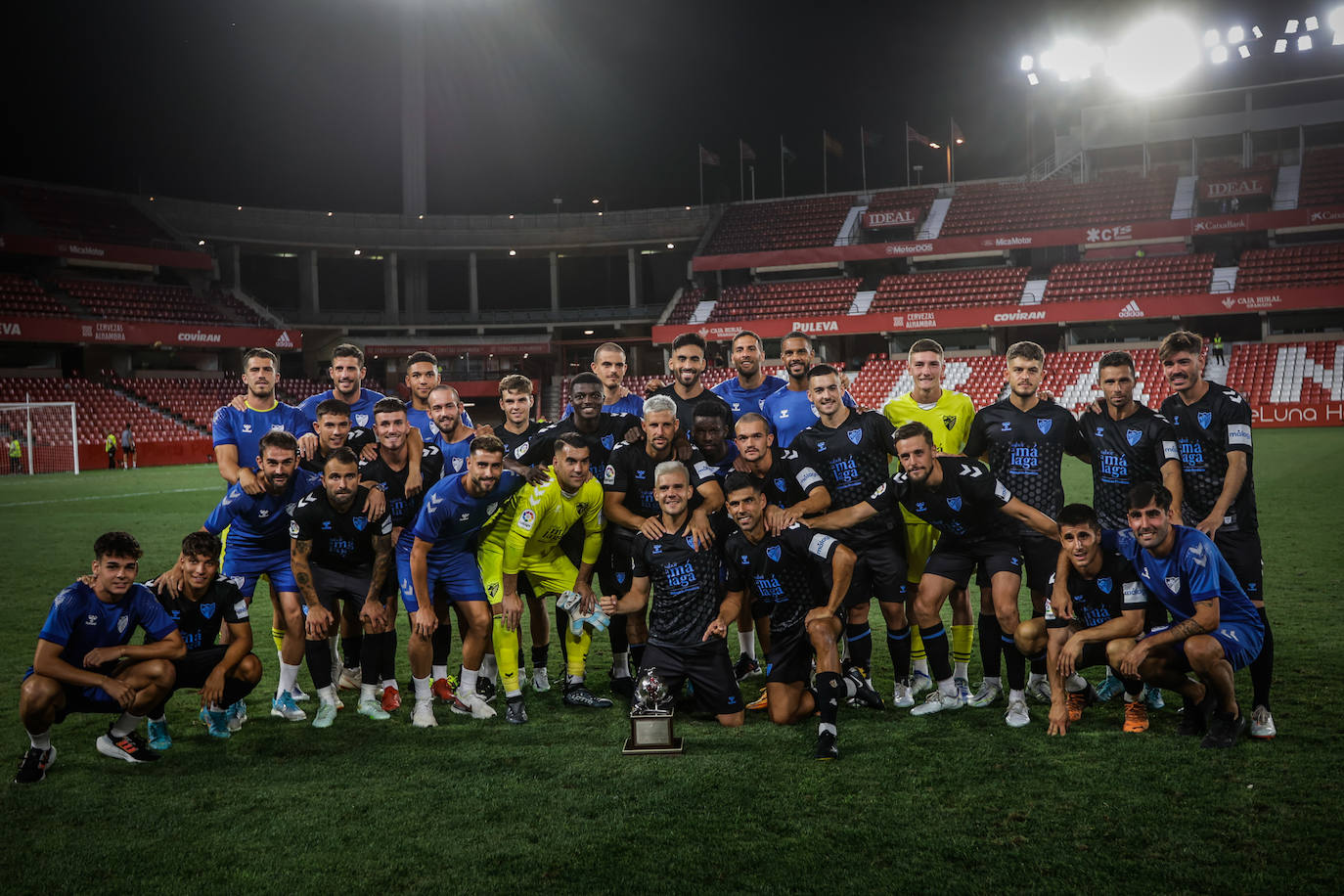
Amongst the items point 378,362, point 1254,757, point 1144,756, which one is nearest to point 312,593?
point 1144,756

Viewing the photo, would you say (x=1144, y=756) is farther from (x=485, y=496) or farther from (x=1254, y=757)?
(x=485, y=496)

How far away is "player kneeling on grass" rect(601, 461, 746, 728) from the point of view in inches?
218

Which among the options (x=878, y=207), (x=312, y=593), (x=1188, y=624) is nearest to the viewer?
(x=1188, y=624)

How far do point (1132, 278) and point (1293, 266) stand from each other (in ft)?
18.4

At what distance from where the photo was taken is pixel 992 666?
5.67 m

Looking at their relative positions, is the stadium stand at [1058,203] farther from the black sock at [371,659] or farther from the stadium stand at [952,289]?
the black sock at [371,659]

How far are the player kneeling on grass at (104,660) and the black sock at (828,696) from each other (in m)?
3.54

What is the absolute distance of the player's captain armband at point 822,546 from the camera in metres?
5.35

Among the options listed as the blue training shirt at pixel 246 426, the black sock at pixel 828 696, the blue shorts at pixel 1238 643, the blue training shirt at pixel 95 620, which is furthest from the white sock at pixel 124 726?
the blue shorts at pixel 1238 643

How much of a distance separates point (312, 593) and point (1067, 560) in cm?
454

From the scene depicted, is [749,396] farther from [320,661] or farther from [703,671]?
[320,661]

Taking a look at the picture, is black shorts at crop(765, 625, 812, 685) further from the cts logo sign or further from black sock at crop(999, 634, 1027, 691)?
the cts logo sign

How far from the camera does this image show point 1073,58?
1705 inches

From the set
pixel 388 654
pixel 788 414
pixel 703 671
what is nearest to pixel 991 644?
pixel 703 671
